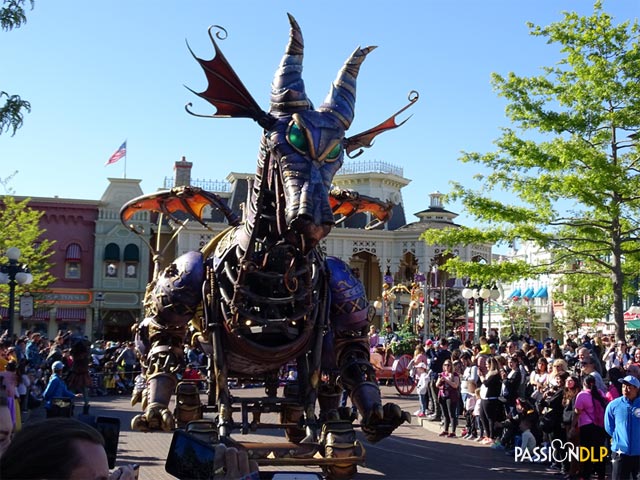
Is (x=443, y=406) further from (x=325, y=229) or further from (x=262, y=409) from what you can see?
(x=325, y=229)

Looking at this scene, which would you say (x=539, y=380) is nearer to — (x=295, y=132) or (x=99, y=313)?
(x=295, y=132)

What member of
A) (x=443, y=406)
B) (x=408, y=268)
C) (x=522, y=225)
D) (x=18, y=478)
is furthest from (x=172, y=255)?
(x=18, y=478)

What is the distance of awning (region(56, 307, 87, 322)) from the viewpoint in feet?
140

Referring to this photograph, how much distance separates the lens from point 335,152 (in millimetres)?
5965

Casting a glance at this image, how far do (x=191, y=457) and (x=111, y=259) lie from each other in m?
40.8

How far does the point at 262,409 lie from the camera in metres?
6.36

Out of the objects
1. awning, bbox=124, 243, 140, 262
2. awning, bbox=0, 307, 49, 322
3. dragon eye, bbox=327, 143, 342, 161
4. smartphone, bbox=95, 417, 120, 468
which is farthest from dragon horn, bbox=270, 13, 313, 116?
awning, bbox=124, 243, 140, 262

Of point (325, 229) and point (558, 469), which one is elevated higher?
point (325, 229)

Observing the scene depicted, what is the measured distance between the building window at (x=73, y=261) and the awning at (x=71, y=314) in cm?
167

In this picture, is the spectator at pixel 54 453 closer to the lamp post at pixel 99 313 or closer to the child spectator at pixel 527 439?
the child spectator at pixel 527 439

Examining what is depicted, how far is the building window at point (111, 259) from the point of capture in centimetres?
4347

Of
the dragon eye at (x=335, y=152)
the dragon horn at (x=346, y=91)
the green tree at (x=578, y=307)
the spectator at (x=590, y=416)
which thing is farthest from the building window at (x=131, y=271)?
the dragon eye at (x=335, y=152)

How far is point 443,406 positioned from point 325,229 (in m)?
9.42

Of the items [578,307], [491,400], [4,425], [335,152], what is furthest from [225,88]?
[578,307]
